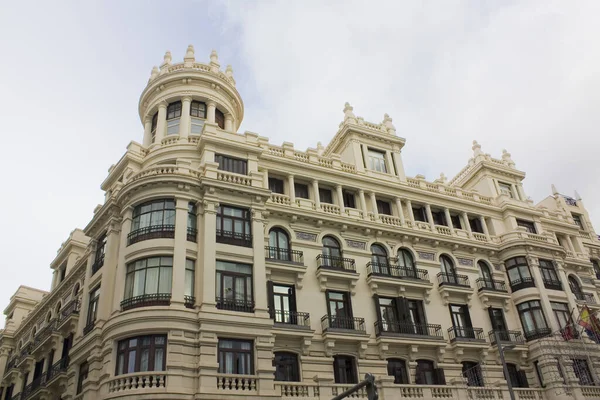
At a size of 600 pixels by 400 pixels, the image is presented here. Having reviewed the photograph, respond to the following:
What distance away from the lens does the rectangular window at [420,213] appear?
128 feet

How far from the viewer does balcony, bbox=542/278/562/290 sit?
38.1 metres

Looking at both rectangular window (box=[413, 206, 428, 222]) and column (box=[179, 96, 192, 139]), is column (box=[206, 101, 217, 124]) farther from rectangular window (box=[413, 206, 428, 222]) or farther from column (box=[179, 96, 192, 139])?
rectangular window (box=[413, 206, 428, 222])

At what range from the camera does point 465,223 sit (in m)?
40.1

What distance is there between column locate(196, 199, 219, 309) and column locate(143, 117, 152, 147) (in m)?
10.6

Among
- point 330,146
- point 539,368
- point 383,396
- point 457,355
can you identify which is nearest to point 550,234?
point 539,368

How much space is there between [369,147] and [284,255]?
515 inches

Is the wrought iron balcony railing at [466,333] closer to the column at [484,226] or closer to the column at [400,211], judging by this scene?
the column at [400,211]

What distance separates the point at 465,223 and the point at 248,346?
21.2 meters

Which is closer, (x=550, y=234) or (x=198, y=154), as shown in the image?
(x=198, y=154)

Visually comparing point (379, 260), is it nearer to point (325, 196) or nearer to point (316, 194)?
point (325, 196)

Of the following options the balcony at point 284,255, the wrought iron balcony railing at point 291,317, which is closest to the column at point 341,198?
the balcony at point 284,255

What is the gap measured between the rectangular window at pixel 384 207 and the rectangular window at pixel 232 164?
10.6m

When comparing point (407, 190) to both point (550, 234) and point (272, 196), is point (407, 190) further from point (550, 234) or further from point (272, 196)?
point (550, 234)

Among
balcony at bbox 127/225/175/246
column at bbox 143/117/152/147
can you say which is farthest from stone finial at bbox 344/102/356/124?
balcony at bbox 127/225/175/246
